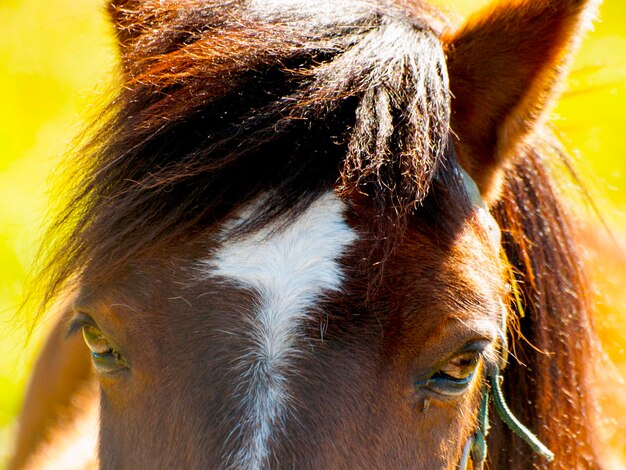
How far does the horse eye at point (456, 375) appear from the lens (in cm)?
169

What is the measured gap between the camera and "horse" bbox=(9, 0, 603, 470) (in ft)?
5.10

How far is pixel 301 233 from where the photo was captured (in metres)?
1.63

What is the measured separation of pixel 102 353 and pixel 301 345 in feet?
1.72

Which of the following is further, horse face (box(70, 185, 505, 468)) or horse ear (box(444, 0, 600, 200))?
horse ear (box(444, 0, 600, 200))

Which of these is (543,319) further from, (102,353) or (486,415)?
(102,353)

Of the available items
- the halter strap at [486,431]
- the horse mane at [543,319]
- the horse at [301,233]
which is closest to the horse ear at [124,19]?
the horse at [301,233]

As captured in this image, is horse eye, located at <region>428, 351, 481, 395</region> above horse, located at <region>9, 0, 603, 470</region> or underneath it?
underneath

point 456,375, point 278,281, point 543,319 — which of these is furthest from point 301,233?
point 543,319

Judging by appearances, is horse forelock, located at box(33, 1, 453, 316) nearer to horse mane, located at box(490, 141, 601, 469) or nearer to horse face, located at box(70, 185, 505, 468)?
horse face, located at box(70, 185, 505, 468)

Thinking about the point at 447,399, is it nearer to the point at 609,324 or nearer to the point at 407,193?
the point at 407,193

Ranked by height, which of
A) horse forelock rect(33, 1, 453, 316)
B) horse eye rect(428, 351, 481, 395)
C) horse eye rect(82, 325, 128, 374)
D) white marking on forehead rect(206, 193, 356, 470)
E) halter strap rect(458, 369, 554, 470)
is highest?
horse forelock rect(33, 1, 453, 316)

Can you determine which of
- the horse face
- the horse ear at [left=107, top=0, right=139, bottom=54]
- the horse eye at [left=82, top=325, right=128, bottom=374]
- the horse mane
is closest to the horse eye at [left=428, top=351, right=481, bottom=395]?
the horse face

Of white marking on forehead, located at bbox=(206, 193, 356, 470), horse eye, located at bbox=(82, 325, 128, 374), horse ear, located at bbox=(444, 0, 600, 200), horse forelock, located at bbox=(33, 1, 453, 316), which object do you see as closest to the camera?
white marking on forehead, located at bbox=(206, 193, 356, 470)

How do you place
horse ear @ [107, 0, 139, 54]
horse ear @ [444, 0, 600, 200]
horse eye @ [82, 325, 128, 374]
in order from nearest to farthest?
horse eye @ [82, 325, 128, 374] → horse ear @ [444, 0, 600, 200] → horse ear @ [107, 0, 139, 54]
